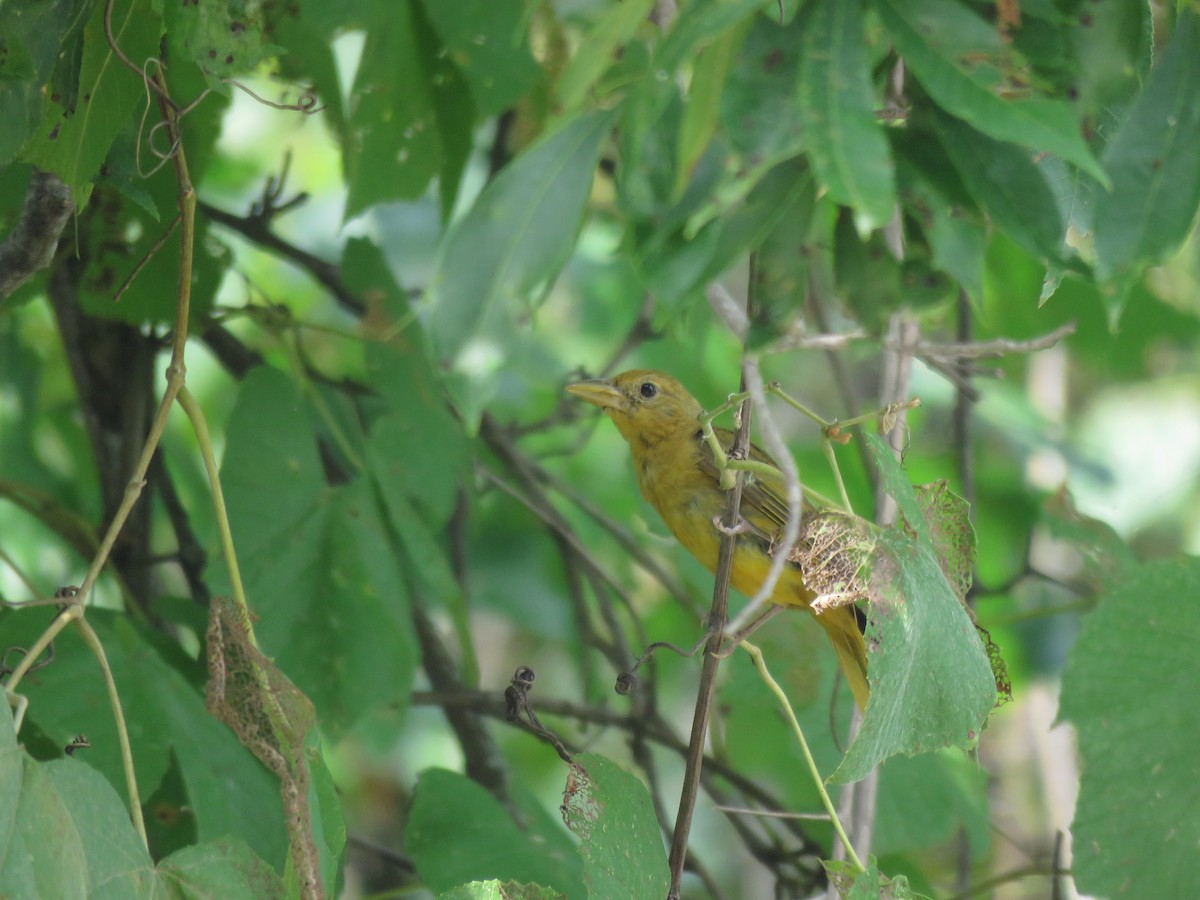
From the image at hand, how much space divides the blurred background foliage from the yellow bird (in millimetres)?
155

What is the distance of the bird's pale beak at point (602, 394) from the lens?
351 cm

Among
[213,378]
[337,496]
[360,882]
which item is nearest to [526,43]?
[337,496]

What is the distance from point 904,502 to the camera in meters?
1.69

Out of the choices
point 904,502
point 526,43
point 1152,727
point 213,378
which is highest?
point 213,378

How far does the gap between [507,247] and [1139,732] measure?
123cm

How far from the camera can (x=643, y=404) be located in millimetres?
3557

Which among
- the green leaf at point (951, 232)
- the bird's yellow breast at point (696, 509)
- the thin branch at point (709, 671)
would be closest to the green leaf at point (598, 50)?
the green leaf at point (951, 232)

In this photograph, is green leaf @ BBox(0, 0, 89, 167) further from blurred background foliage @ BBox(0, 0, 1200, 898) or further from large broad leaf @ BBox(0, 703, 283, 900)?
large broad leaf @ BBox(0, 703, 283, 900)

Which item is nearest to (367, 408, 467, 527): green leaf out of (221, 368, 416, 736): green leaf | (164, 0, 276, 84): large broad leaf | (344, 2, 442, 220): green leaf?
(221, 368, 416, 736): green leaf

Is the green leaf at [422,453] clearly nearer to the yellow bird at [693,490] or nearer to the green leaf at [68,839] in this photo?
the yellow bird at [693,490]

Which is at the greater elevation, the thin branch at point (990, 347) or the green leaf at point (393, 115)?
the green leaf at point (393, 115)

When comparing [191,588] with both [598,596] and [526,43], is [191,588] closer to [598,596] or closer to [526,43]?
[598,596]

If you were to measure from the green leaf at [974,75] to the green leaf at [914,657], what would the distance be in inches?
17.7

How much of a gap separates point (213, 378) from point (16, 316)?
4.14ft
